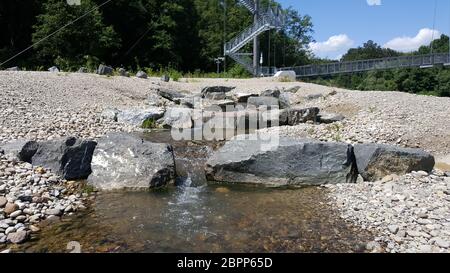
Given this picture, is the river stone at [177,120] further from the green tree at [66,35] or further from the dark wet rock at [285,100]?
the green tree at [66,35]

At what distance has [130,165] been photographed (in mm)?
6453

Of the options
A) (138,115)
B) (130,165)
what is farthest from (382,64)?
(130,165)

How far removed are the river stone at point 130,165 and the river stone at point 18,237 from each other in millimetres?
1871

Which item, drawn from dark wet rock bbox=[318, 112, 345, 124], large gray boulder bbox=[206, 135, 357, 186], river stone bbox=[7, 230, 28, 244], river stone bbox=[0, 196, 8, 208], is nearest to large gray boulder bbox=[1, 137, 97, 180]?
river stone bbox=[0, 196, 8, 208]

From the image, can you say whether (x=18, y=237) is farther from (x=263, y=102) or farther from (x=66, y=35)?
(x=66, y=35)

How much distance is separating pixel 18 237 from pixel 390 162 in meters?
5.54

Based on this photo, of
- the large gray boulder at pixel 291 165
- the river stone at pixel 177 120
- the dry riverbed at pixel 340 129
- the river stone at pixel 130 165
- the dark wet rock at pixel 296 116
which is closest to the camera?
the dry riverbed at pixel 340 129

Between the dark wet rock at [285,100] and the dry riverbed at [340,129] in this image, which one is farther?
the dark wet rock at [285,100]

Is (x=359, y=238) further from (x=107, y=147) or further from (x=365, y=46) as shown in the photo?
(x=365, y=46)

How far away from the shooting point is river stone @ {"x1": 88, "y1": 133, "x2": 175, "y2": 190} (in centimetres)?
629

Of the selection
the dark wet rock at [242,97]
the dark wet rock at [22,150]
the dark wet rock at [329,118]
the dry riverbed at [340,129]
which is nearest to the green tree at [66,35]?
the dry riverbed at [340,129]

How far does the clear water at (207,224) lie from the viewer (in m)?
4.39

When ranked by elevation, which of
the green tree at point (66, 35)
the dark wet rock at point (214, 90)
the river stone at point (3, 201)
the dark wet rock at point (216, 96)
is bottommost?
the river stone at point (3, 201)
